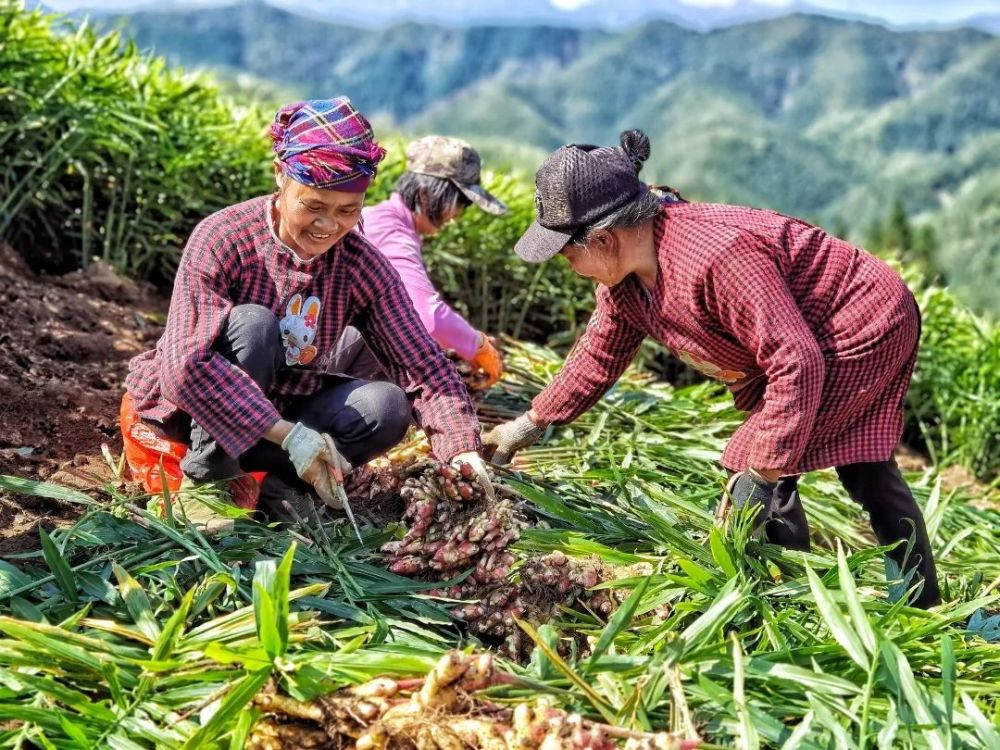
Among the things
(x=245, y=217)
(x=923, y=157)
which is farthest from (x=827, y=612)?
(x=923, y=157)

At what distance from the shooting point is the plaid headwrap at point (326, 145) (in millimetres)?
2357

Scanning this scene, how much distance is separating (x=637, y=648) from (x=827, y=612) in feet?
1.17

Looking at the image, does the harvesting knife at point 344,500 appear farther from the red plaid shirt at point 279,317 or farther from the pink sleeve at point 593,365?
the pink sleeve at point 593,365

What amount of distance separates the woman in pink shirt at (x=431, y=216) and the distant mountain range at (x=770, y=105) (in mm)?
79600

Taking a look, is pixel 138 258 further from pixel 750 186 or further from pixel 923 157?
pixel 923 157

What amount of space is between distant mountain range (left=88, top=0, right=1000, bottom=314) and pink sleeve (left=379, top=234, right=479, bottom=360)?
262ft

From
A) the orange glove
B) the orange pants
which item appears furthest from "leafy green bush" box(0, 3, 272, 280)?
the orange pants

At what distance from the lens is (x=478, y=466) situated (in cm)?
251

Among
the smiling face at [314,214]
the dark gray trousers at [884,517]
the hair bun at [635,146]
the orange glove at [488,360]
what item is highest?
the hair bun at [635,146]

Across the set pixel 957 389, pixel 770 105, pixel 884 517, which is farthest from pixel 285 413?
pixel 770 105

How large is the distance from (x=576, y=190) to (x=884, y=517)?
116cm

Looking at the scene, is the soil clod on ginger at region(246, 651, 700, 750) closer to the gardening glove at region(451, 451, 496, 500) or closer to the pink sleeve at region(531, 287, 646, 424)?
the gardening glove at region(451, 451, 496, 500)

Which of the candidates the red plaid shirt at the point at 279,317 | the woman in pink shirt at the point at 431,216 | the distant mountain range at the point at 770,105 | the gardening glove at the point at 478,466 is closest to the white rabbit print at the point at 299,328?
the red plaid shirt at the point at 279,317

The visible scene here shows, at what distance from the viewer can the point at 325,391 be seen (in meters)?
2.74
